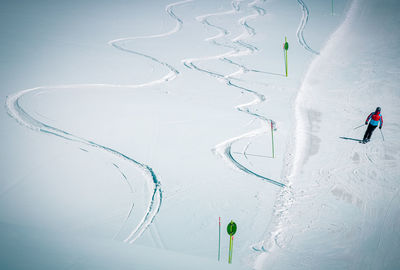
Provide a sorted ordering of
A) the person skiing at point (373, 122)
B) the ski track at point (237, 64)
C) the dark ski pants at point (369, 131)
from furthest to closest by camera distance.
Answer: the dark ski pants at point (369, 131), the person skiing at point (373, 122), the ski track at point (237, 64)

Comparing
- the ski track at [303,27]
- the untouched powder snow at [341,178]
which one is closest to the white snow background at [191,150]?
the untouched powder snow at [341,178]

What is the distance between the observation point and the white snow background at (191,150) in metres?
4.87

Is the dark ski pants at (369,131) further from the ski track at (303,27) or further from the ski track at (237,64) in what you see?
the ski track at (303,27)

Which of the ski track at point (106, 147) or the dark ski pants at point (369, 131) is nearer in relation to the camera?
the ski track at point (106, 147)

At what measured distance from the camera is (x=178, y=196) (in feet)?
19.5

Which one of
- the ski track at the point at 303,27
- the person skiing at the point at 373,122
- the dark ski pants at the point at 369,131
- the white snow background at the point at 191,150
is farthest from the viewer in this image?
the ski track at the point at 303,27

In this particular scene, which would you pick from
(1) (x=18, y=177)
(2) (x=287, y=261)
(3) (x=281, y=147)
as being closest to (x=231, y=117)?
(3) (x=281, y=147)

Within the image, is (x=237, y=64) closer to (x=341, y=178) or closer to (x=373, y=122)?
(x=373, y=122)

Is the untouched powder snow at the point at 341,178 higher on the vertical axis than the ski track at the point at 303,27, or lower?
lower

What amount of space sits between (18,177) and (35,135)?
A: 5.46ft

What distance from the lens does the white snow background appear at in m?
4.87

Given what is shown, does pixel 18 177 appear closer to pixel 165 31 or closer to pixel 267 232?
pixel 267 232

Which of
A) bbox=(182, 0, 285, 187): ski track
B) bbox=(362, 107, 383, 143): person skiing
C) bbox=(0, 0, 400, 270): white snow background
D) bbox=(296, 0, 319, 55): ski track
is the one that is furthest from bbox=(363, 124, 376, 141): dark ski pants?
bbox=(296, 0, 319, 55): ski track

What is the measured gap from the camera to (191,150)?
24.1 ft
